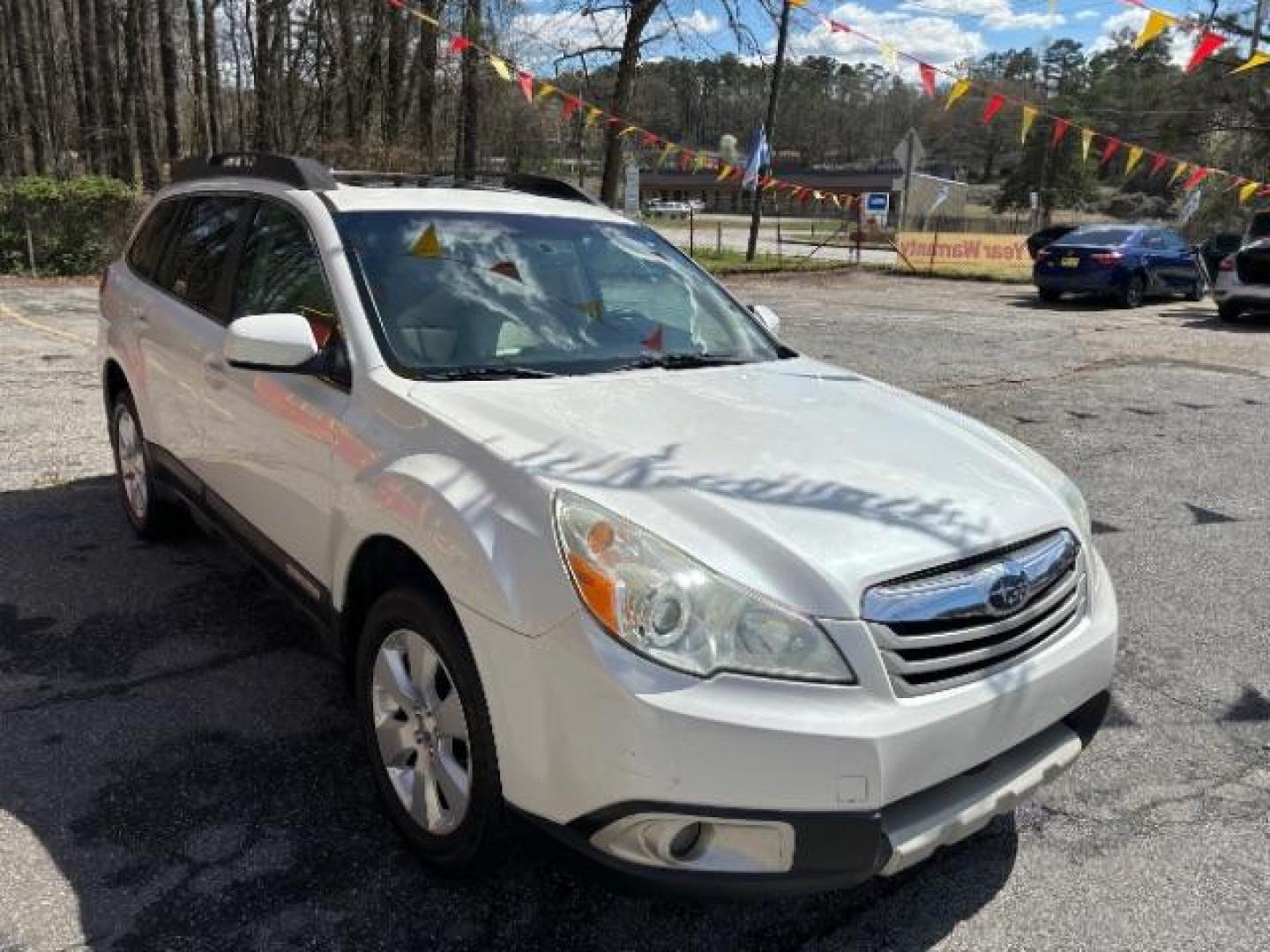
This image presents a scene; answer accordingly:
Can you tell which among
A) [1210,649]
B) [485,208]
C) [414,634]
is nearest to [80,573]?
[485,208]

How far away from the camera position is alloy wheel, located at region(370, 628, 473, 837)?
250cm

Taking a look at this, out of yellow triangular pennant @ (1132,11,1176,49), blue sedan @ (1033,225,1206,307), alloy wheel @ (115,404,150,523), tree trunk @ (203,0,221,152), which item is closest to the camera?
alloy wheel @ (115,404,150,523)

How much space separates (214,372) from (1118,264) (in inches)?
675

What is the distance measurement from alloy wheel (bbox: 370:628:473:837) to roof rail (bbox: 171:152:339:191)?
183cm

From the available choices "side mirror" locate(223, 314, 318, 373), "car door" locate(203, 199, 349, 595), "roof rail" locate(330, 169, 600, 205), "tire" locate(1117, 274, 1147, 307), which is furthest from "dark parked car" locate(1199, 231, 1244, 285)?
"side mirror" locate(223, 314, 318, 373)

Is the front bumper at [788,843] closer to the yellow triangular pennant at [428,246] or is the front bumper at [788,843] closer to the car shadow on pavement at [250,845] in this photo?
the car shadow on pavement at [250,845]

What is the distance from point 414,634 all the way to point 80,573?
2872mm

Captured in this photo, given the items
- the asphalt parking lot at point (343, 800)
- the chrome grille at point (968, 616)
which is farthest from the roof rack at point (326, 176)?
the chrome grille at point (968, 616)

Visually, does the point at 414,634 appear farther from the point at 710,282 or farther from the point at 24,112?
the point at 24,112

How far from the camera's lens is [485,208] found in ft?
12.3

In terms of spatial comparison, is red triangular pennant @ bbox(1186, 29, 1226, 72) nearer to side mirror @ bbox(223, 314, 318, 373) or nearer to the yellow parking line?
side mirror @ bbox(223, 314, 318, 373)

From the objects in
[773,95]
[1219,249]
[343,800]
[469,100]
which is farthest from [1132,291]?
[343,800]

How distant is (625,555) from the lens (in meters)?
2.17

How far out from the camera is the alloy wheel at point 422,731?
250 centimetres
